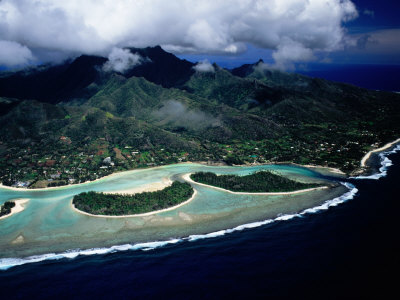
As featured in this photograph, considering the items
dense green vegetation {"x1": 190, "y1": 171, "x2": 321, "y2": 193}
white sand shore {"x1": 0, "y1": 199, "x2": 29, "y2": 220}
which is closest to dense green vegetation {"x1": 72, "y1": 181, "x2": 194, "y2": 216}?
dense green vegetation {"x1": 190, "y1": 171, "x2": 321, "y2": 193}

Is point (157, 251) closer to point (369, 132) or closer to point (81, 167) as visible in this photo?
point (81, 167)

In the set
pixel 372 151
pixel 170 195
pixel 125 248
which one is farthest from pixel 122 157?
pixel 372 151

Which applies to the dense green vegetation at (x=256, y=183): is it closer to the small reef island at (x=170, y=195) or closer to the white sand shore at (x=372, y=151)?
the small reef island at (x=170, y=195)

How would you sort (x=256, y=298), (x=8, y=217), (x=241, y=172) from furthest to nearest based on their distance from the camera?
(x=241, y=172) → (x=8, y=217) → (x=256, y=298)

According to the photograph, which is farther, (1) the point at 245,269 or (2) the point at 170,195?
(2) the point at 170,195

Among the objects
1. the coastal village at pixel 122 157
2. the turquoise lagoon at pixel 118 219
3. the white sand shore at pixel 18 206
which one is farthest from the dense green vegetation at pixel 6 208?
the coastal village at pixel 122 157

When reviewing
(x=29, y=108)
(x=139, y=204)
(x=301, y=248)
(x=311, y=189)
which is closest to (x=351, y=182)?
(x=311, y=189)

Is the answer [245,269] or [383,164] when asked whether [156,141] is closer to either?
[383,164]
